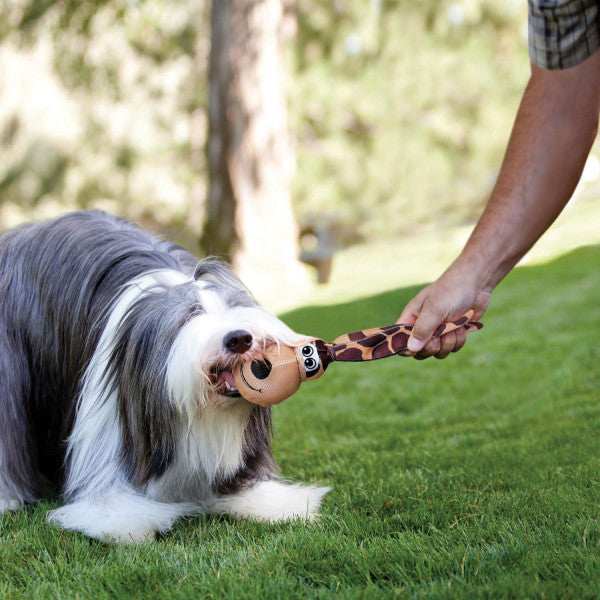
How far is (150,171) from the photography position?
56.4 feet

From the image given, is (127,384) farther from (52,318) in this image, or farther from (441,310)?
(441,310)

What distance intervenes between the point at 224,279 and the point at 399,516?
101 centimetres

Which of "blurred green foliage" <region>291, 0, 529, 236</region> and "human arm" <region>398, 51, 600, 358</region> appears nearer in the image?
"human arm" <region>398, 51, 600, 358</region>

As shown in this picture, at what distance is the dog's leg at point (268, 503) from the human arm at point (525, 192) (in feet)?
2.35

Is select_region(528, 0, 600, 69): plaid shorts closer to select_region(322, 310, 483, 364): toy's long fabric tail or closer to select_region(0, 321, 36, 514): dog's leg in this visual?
select_region(322, 310, 483, 364): toy's long fabric tail

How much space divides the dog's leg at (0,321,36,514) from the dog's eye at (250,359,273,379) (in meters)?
1.18

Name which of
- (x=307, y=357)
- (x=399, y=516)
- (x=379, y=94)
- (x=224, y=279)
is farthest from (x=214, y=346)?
(x=379, y=94)

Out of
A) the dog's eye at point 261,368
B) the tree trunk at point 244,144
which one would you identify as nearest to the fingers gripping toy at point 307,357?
the dog's eye at point 261,368

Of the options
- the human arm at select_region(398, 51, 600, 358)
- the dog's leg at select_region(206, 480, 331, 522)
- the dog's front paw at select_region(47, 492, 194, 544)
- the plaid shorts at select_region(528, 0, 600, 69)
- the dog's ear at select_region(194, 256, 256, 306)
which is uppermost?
the plaid shorts at select_region(528, 0, 600, 69)

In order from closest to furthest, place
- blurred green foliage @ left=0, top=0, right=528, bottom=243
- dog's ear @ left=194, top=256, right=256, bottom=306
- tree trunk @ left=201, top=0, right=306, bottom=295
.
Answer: dog's ear @ left=194, top=256, right=256, bottom=306 < tree trunk @ left=201, top=0, right=306, bottom=295 < blurred green foliage @ left=0, top=0, right=528, bottom=243

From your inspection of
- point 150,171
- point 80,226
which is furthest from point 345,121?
point 80,226

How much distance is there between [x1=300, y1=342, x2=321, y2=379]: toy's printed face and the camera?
2570 millimetres

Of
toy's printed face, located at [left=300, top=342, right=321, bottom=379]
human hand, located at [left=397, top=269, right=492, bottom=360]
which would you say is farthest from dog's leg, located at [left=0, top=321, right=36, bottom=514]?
human hand, located at [left=397, top=269, right=492, bottom=360]

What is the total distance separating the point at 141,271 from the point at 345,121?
1203 centimetres
